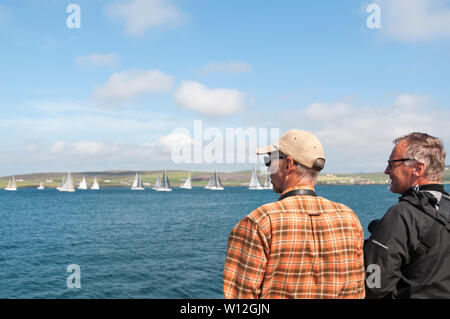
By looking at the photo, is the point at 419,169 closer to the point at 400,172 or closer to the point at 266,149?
Answer: the point at 400,172

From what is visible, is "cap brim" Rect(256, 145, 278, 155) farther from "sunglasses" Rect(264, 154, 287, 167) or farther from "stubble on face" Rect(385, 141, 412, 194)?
"stubble on face" Rect(385, 141, 412, 194)

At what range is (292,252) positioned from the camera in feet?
10.4

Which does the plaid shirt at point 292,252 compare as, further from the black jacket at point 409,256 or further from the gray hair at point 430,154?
the gray hair at point 430,154

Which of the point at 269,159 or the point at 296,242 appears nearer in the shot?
the point at 296,242

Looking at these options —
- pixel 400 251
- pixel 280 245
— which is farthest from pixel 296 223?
pixel 400 251

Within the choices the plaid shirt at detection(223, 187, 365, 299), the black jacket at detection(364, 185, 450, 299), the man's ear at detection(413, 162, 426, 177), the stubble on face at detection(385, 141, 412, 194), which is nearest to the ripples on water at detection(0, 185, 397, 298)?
the stubble on face at detection(385, 141, 412, 194)

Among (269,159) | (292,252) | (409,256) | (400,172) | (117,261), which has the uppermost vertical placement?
(269,159)

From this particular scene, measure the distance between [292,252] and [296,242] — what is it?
0.33ft

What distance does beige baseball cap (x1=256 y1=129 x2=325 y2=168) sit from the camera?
3.54 meters

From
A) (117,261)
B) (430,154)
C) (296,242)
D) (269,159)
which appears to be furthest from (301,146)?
(117,261)

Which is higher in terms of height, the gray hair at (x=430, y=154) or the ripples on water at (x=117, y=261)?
the gray hair at (x=430, y=154)

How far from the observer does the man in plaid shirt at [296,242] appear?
10.2 feet

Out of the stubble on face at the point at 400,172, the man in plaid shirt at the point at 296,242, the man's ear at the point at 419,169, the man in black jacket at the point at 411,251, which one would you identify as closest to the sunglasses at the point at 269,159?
the man in plaid shirt at the point at 296,242

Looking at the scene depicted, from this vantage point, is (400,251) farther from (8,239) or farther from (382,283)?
(8,239)
